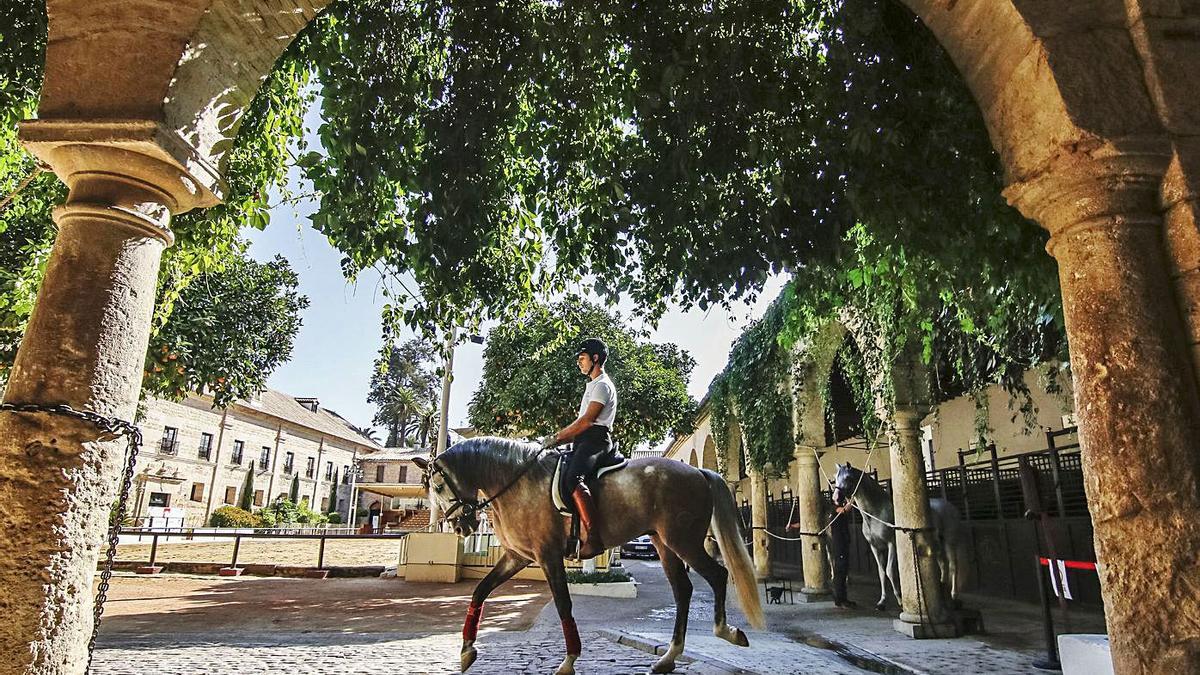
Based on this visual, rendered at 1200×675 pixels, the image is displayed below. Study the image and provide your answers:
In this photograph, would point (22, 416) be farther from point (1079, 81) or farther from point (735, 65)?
point (1079, 81)

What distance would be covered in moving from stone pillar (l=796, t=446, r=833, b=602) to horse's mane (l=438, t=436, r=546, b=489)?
6.91m

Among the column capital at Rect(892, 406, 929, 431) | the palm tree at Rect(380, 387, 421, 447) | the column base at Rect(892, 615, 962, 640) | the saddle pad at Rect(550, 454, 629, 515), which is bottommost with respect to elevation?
the column base at Rect(892, 615, 962, 640)

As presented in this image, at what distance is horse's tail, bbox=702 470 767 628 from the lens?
5.27 metres

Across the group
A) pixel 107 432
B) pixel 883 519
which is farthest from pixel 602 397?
pixel 883 519

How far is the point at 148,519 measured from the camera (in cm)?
3041

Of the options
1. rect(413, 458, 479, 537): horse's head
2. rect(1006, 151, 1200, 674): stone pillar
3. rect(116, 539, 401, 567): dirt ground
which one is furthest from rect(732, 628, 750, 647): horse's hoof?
rect(116, 539, 401, 567): dirt ground

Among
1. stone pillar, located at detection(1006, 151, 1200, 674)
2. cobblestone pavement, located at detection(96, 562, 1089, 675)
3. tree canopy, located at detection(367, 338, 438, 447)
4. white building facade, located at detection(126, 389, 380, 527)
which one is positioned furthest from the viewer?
tree canopy, located at detection(367, 338, 438, 447)

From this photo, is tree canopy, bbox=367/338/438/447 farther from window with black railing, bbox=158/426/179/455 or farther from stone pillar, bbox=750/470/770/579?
stone pillar, bbox=750/470/770/579

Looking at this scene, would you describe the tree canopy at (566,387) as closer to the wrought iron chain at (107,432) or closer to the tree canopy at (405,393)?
the wrought iron chain at (107,432)

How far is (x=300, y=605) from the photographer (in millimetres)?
10383

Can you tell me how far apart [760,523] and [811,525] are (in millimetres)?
3311

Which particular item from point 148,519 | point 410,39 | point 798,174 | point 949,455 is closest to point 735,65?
point 798,174

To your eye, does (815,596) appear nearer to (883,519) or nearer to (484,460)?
(883,519)

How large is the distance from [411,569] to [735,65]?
1346cm
